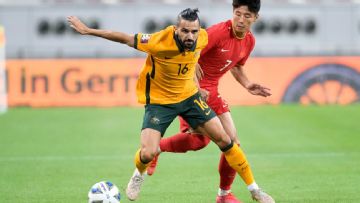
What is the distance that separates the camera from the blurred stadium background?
12.0 metres

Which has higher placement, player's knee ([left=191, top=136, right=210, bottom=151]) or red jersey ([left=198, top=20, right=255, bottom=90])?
red jersey ([left=198, top=20, right=255, bottom=90])

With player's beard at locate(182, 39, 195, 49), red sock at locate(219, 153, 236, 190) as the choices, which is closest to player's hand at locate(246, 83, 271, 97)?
red sock at locate(219, 153, 236, 190)

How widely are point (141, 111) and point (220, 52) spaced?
13.2m

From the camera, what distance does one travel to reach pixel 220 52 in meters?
10.7

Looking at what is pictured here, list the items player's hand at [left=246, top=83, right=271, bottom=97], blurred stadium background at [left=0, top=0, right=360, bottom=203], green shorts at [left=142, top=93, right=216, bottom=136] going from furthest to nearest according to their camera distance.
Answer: blurred stadium background at [left=0, top=0, right=360, bottom=203] → player's hand at [left=246, top=83, right=271, bottom=97] → green shorts at [left=142, top=93, right=216, bottom=136]

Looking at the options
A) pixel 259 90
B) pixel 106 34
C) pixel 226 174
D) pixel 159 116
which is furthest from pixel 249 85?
pixel 106 34

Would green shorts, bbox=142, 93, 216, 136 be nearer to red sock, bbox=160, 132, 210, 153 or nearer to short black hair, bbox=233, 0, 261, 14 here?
red sock, bbox=160, 132, 210, 153

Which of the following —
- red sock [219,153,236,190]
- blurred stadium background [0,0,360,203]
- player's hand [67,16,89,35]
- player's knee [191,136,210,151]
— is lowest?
blurred stadium background [0,0,360,203]

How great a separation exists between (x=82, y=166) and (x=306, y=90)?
11996 millimetres

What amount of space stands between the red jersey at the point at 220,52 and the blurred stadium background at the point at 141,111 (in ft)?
4.60

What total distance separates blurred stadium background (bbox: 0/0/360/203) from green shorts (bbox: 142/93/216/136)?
1052 mm

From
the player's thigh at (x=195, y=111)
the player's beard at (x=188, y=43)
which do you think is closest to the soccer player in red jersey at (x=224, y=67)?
the player's thigh at (x=195, y=111)

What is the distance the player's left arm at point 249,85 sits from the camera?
10.8 m

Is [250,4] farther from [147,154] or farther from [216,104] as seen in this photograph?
[147,154]
